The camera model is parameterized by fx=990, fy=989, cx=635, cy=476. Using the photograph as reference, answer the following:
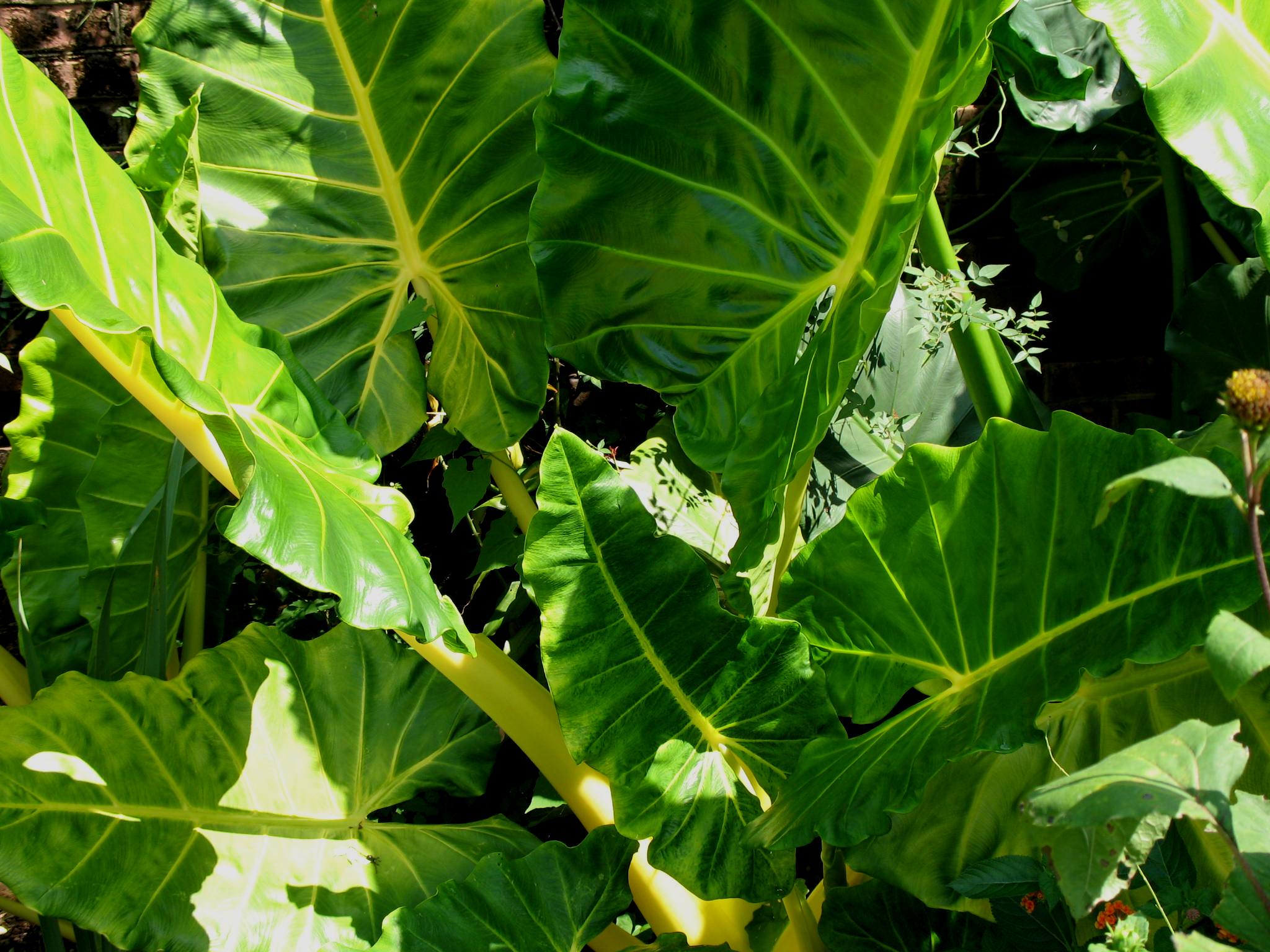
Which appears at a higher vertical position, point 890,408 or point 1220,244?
point 1220,244

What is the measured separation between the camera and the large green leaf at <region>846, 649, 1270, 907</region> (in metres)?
0.99

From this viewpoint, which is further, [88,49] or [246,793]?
[88,49]

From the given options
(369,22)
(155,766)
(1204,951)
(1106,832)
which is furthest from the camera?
(369,22)

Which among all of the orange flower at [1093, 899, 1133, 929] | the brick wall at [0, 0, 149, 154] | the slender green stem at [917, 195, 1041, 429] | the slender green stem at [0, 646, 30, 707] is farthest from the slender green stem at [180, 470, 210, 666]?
the orange flower at [1093, 899, 1133, 929]

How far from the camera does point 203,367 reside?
904 mm

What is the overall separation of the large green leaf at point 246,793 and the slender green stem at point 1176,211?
54.1 inches

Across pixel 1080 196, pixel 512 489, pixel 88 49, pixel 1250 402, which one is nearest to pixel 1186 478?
pixel 1250 402

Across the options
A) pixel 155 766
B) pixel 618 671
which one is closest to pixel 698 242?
pixel 618 671

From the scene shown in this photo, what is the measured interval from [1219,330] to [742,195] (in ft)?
2.70

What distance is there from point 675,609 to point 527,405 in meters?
0.45

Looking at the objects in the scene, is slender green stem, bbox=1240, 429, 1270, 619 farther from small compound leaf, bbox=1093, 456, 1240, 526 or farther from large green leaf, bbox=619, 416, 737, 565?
large green leaf, bbox=619, 416, 737, 565

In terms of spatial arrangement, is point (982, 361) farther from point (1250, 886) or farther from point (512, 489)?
point (1250, 886)

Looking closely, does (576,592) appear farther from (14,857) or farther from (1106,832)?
(14,857)

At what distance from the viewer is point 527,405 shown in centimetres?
134
